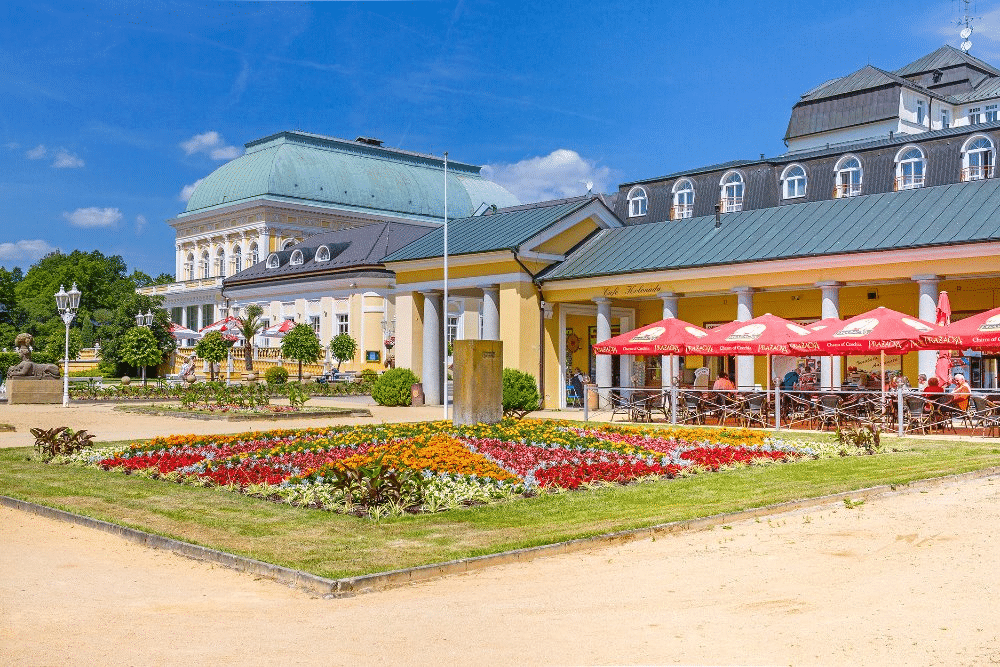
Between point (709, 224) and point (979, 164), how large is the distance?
9.54 metres

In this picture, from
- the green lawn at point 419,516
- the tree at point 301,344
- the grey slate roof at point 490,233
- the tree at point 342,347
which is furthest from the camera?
the tree at point 342,347

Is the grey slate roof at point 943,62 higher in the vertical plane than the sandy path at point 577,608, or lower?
higher

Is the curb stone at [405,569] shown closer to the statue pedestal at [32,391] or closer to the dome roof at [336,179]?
the statue pedestal at [32,391]

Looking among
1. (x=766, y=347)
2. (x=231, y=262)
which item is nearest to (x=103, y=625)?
(x=766, y=347)

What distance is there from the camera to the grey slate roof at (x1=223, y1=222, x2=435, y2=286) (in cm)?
6019

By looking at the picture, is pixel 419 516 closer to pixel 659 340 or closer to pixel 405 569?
pixel 405 569

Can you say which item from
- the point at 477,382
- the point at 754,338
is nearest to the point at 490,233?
the point at 754,338

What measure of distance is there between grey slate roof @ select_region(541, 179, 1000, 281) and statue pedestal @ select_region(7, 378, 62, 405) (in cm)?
1981

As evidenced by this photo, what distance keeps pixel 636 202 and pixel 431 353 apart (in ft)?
40.0

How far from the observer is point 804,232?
1164 inches

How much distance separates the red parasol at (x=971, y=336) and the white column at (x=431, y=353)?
62.1ft

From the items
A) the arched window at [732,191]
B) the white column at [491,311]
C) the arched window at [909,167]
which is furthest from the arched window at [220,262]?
the arched window at [909,167]

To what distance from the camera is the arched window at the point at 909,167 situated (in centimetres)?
3516

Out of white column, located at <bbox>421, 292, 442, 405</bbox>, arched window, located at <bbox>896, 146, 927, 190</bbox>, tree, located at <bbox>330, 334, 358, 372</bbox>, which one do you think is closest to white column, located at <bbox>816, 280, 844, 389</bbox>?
arched window, located at <bbox>896, 146, 927, 190</bbox>
